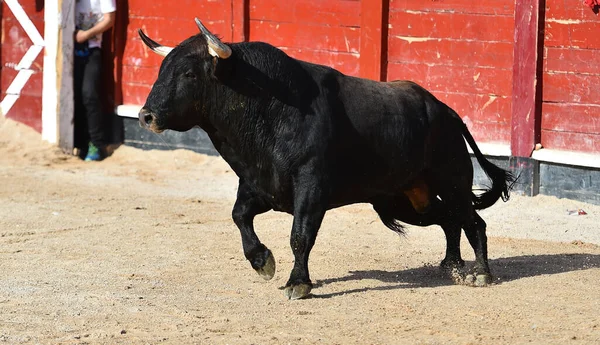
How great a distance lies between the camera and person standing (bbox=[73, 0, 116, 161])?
41.3 feet

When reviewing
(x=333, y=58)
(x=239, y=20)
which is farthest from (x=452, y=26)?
(x=239, y=20)

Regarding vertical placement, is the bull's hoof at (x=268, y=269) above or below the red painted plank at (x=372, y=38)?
below

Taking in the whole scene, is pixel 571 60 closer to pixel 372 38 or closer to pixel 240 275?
pixel 372 38

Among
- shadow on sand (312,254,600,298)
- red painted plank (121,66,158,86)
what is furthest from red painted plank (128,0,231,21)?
shadow on sand (312,254,600,298)

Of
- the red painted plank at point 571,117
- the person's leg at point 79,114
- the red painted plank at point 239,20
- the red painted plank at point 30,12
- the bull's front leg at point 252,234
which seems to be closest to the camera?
the bull's front leg at point 252,234

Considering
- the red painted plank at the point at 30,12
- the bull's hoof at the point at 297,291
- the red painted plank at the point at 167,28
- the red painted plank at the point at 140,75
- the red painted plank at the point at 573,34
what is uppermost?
the red painted plank at the point at 573,34

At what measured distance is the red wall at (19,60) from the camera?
1303cm

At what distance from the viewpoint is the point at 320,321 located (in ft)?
20.5

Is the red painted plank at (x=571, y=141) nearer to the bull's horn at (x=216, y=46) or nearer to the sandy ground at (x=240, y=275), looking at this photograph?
the sandy ground at (x=240, y=275)

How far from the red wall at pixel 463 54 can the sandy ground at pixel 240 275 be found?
92cm

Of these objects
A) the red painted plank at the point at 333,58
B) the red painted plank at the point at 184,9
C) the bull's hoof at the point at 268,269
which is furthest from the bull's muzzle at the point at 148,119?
the red painted plank at the point at 184,9

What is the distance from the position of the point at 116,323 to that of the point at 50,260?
184 cm

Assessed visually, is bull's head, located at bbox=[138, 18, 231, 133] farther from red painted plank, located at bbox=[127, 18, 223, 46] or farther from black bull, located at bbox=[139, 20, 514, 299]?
red painted plank, located at bbox=[127, 18, 223, 46]

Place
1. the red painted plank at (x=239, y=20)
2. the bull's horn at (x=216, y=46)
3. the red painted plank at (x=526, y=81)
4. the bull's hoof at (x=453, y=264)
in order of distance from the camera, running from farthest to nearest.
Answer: the red painted plank at (x=239, y=20) → the red painted plank at (x=526, y=81) → the bull's hoof at (x=453, y=264) → the bull's horn at (x=216, y=46)
